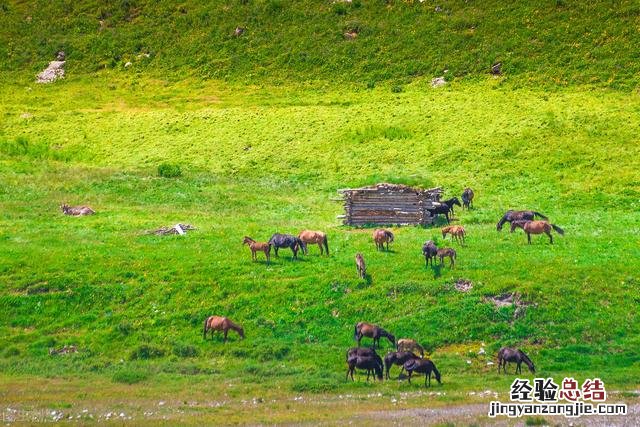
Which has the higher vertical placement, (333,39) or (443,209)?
(333,39)

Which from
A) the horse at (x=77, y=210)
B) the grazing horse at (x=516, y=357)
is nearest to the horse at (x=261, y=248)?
the grazing horse at (x=516, y=357)

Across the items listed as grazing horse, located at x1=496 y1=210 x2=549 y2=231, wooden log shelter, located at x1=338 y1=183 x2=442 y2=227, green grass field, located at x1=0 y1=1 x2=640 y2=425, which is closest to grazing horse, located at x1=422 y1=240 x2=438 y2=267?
green grass field, located at x1=0 y1=1 x2=640 y2=425

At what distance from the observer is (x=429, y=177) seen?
62.7m

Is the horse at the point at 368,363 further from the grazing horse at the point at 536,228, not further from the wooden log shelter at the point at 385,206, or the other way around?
the wooden log shelter at the point at 385,206

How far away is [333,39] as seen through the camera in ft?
324

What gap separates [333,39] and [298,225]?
52.5 metres

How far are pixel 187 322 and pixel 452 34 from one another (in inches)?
2609

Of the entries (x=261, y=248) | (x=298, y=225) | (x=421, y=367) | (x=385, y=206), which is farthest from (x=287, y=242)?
(x=421, y=367)

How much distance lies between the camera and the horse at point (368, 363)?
96.9ft

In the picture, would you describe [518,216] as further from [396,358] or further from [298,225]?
[396,358]

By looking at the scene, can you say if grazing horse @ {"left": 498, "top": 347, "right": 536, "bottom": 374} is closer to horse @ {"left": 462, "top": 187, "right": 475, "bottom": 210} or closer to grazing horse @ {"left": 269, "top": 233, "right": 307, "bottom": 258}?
grazing horse @ {"left": 269, "top": 233, "right": 307, "bottom": 258}

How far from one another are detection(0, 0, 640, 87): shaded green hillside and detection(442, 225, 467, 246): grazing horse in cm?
4266

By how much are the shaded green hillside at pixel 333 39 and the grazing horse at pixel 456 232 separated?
42.7 metres

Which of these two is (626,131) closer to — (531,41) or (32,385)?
(531,41)
